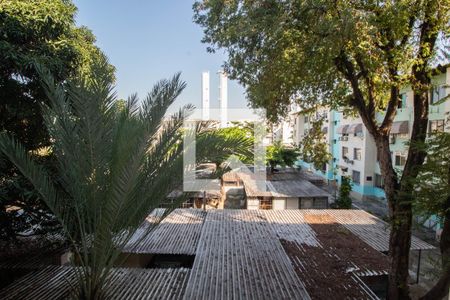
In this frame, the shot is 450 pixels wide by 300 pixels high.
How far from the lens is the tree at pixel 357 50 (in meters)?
6.67

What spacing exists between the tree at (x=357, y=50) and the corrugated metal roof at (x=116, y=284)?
5.34 metres

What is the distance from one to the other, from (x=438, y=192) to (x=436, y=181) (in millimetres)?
653

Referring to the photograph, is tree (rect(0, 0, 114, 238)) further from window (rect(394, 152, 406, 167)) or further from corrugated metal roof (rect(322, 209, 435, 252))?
window (rect(394, 152, 406, 167))

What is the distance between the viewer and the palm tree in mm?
4938

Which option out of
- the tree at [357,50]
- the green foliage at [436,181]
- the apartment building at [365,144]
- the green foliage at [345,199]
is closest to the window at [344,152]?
the apartment building at [365,144]

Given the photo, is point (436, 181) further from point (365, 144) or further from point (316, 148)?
point (365, 144)

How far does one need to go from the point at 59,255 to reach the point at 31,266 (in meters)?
0.80

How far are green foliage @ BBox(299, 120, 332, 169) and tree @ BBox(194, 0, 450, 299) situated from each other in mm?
1921

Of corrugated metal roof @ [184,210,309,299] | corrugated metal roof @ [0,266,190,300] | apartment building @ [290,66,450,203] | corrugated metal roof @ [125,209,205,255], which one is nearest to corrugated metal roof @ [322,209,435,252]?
corrugated metal roof @ [184,210,309,299]

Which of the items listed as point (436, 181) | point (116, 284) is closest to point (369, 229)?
point (436, 181)

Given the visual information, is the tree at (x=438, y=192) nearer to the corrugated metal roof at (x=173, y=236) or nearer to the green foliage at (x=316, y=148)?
the green foliage at (x=316, y=148)

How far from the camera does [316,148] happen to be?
10.5m

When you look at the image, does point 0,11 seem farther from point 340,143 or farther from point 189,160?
point 340,143

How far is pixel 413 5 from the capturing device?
265 inches
